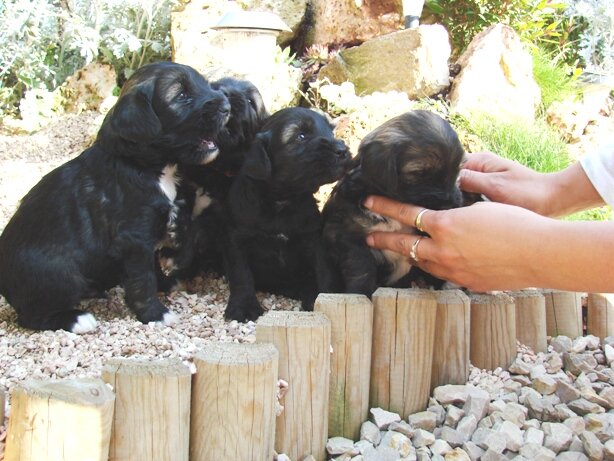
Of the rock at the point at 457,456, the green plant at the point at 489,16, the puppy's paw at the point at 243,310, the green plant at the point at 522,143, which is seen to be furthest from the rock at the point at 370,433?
the green plant at the point at 489,16

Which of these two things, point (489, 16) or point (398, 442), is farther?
point (489, 16)

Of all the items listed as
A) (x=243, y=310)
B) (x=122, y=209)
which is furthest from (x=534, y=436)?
(x=122, y=209)

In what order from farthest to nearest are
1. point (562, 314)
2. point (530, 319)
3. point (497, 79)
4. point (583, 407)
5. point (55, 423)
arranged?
point (497, 79)
point (562, 314)
point (530, 319)
point (583, 407)
point (55, 423)

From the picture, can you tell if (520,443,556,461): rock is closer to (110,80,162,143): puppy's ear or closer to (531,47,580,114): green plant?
(110,80,162,143): puppy's ear

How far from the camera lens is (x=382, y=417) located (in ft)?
10.00

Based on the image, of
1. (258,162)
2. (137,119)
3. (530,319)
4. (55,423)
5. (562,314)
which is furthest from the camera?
(562,314)

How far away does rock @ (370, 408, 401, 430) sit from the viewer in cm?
303

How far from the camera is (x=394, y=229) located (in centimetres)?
355

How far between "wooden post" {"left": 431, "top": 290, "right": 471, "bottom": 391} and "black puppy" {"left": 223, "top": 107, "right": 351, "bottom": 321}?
68 centimetres

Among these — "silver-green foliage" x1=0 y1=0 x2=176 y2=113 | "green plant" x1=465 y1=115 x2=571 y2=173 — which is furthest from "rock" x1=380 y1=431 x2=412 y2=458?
"silver-green foliage" x1=0 y1=0 x2=176 y2=113

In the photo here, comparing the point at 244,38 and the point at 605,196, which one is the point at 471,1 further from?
the point at 605,196

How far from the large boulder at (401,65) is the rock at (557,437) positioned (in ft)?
17.6

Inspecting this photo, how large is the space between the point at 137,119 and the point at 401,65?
16.5ft

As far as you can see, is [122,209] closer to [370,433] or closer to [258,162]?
[258,162]
